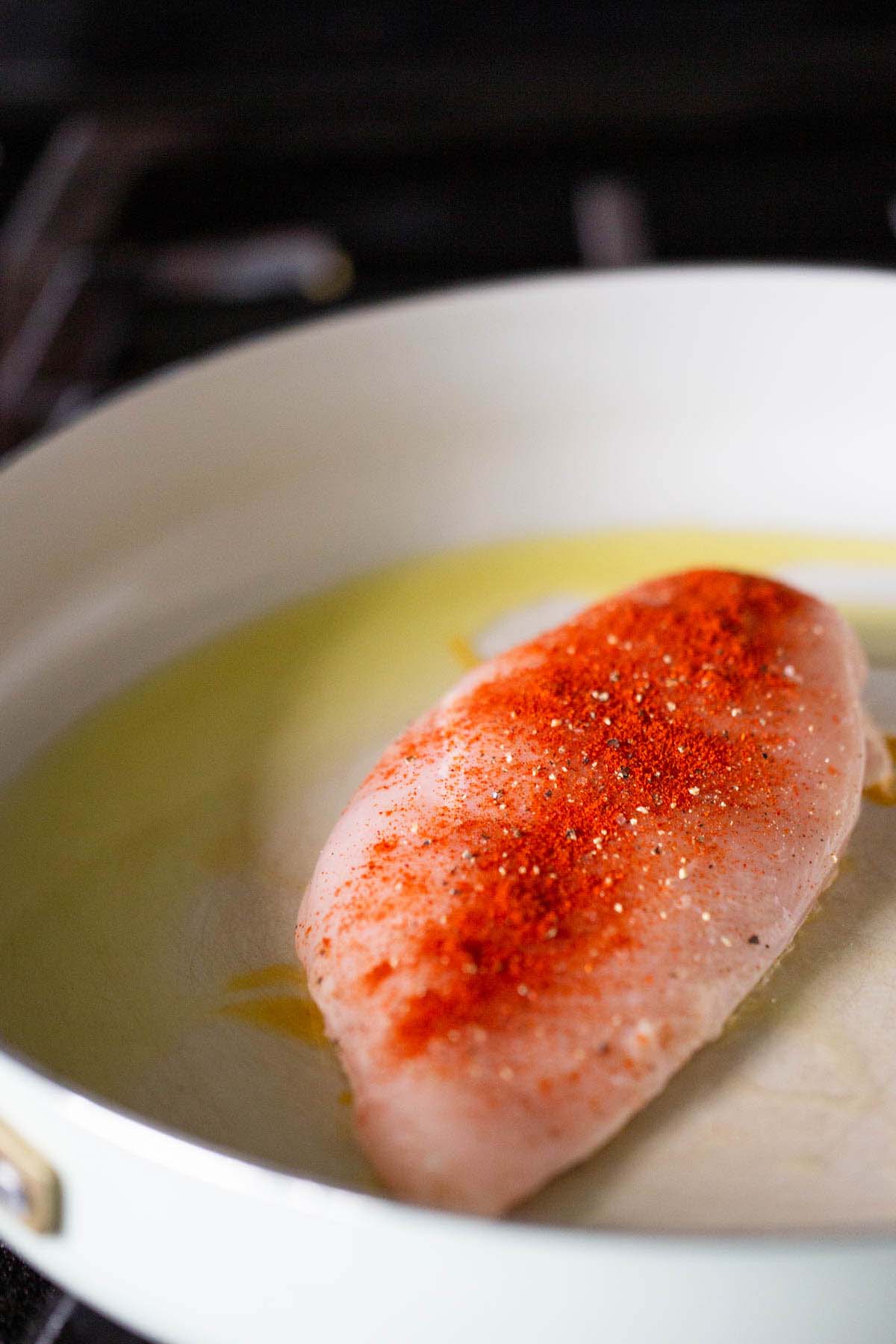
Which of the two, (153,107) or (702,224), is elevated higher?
(153,107)

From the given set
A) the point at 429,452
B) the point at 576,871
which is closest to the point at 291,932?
the point at 576,871

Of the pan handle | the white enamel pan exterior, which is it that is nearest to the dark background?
the white enamel pan exterior

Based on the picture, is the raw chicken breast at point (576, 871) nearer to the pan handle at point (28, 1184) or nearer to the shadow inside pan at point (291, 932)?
the shadow inside pan at point (291, 932)

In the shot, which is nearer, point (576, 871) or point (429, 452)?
point (576, 871)

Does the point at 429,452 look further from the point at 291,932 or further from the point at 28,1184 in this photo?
the point at 28,1184

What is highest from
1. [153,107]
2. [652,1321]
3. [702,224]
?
[153,107]

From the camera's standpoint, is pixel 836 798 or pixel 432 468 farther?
pixel 432 468


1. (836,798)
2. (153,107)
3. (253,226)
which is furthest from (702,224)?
(836,798)

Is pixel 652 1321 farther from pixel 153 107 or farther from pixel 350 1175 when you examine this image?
pixel 153 107
